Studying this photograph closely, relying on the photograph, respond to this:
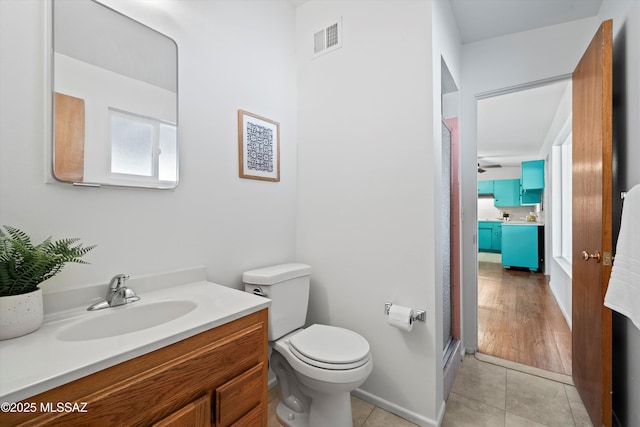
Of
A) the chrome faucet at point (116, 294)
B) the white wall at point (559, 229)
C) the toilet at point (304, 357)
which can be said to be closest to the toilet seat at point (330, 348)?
the toilet at point (304, 357)

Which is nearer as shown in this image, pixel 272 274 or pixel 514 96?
pixel 272 274

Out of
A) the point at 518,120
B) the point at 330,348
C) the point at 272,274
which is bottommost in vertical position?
the point at 330,348

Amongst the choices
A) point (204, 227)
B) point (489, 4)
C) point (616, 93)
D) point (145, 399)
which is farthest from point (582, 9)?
point (145, 399)

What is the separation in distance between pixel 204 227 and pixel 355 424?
54.0 inches

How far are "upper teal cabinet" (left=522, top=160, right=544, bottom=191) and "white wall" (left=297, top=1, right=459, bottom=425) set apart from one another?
200 inches

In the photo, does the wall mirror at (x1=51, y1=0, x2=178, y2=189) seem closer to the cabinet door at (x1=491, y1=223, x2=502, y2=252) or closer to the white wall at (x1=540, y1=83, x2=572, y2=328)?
the white wall at (x1=540, y1=83, x2=572, y2=328)

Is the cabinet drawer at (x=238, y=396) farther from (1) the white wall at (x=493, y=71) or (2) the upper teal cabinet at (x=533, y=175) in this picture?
(2) the upper teal cabinet at (x=533, y=175)

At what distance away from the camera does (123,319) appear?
1105 millimetres

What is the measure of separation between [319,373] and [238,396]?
42 cm

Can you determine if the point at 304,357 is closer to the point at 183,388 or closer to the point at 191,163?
the point at 183,388

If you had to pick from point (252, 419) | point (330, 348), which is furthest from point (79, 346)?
point (330, 348)

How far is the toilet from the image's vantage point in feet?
4.37

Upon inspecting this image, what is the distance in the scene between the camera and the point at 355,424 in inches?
62.6

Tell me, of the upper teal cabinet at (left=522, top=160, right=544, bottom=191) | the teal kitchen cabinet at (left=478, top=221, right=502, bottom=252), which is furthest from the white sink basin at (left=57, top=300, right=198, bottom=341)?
the teal kitchen cabinet at (left=478, top=221, right=502, bottom=252)
